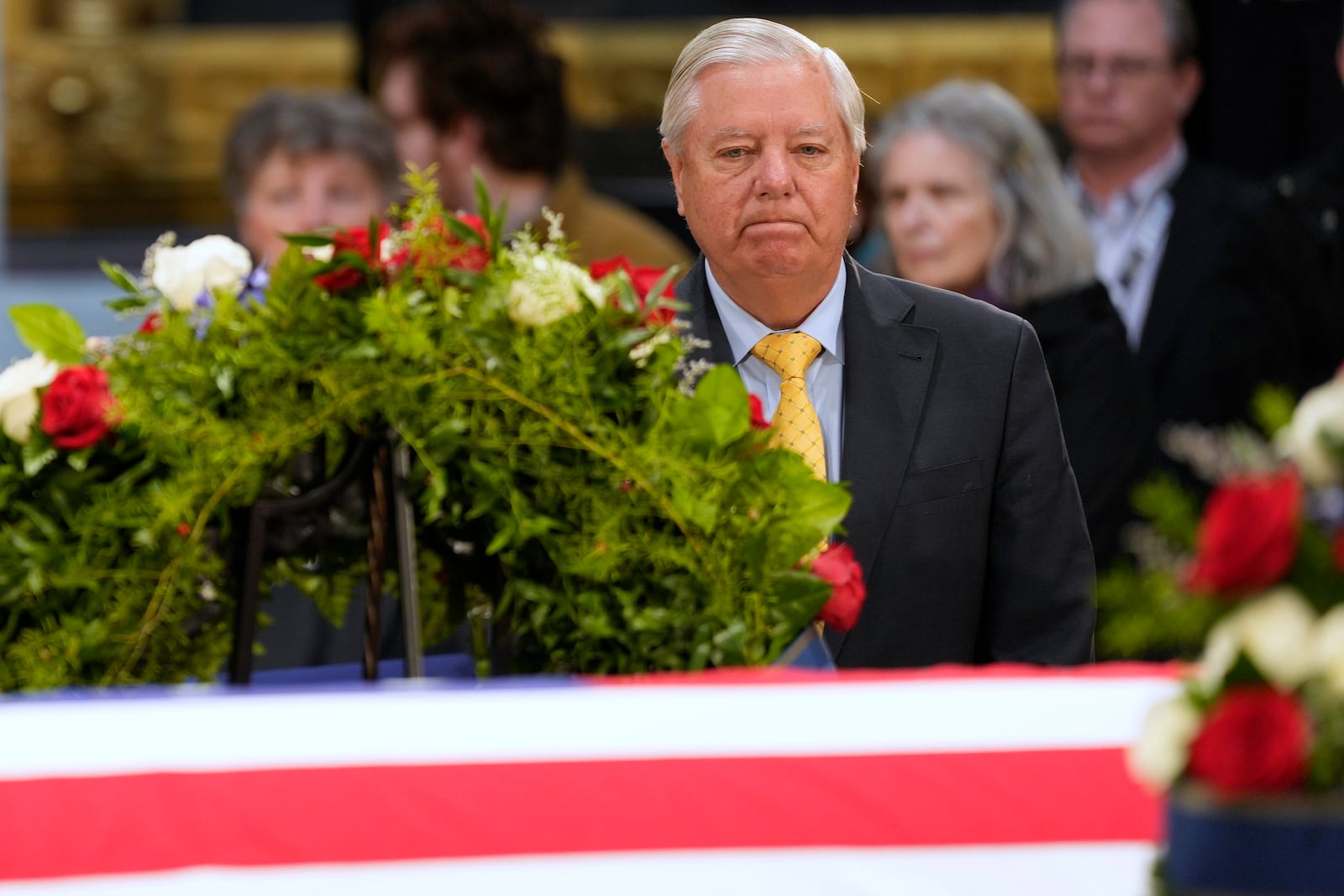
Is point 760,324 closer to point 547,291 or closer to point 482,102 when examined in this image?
point 547,291

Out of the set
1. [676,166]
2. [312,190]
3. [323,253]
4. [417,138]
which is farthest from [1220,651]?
[417,138]

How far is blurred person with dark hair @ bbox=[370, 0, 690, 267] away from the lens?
4.02 meters

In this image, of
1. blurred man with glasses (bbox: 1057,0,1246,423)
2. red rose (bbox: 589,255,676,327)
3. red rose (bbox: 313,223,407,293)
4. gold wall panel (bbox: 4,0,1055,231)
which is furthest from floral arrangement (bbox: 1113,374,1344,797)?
gold wall panel (bbox: 4,0,1055,231)

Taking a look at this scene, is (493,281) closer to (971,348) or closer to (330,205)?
(971,348)

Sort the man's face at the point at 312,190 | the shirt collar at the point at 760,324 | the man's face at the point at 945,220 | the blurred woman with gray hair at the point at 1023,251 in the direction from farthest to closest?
1. the man's face at the point at 312,190
2. the man's face at the point at 945,220
3. the blurred woman with gray hair at the point at 1023,251
4. the shirt collar at the point at 760,324

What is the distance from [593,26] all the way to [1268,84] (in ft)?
5.55

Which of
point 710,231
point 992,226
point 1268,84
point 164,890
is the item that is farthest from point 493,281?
point 1268,84

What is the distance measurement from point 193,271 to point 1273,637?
1261mm

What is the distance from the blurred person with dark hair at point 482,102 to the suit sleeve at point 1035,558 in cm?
174

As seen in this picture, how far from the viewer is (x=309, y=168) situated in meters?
3.96

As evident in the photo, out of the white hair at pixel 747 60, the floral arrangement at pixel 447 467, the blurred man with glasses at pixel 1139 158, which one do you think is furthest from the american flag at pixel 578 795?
the blurred man with glasses at pixel 1139 158

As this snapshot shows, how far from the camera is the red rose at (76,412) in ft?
6.36

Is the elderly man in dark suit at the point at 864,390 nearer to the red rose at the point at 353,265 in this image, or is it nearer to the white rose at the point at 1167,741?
the red rose at the point at 353,265

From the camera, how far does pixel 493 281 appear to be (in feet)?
6.39
